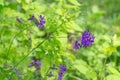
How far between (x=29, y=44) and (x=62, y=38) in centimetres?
33

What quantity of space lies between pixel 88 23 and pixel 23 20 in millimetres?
1522

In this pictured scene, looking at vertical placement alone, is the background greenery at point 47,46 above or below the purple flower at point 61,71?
above

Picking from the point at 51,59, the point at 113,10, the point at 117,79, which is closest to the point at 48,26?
the point at 51,59

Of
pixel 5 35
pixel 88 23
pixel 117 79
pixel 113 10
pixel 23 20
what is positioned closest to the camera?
pixel 117 79

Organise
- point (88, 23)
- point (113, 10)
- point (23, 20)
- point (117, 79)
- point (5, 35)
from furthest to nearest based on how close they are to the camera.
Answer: point (113, 10)
point (88, 23)
point (5, 35)
point (23, 20)
point (117, 79)

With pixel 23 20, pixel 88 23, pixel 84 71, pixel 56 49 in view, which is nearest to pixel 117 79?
pixel 84 71

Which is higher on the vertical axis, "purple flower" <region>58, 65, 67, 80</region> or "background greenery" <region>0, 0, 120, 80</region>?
"background greenery" <region>0, 0, 120, 80</region>

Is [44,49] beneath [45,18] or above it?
beneath

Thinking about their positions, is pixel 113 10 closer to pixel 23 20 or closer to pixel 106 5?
pixel 106 5

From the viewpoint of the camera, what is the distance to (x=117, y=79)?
1999 millimetres

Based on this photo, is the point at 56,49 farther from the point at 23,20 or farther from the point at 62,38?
the point at 23,20

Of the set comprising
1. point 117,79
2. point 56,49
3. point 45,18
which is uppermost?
point 45,18

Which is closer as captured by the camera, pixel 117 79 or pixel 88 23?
pixel 117 79

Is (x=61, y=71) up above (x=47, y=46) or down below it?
below
